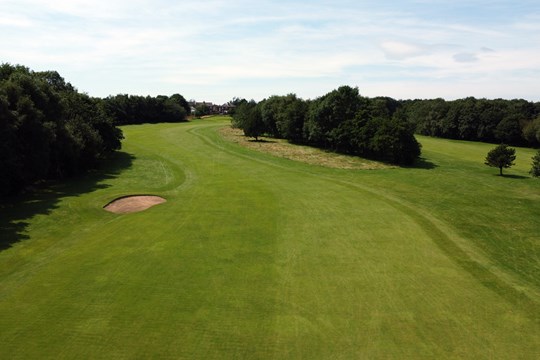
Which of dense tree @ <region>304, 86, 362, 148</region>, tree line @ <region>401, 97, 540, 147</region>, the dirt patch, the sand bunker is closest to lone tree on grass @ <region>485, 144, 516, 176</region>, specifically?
the dirt patch

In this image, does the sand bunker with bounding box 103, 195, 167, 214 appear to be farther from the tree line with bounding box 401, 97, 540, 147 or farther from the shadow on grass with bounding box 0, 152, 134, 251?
the tree line with bounding box 401, 97, 540, 147

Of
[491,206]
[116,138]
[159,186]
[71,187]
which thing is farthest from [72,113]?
[491,206]

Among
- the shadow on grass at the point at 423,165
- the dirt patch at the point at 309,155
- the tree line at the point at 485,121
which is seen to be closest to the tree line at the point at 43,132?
the dirt patch at the point at 309,155

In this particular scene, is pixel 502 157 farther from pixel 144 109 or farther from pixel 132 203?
pixel 144 109

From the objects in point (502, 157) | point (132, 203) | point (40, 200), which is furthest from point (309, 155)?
point (40, 200)

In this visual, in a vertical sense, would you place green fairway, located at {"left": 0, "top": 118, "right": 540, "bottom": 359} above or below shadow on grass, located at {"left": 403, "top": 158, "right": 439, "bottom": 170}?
below

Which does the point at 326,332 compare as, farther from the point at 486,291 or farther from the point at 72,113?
the point at 72,113
